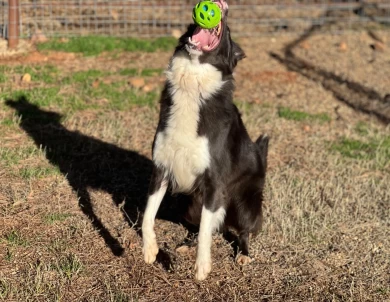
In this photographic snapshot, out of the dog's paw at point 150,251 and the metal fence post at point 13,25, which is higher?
the metal fence post at point 13,25

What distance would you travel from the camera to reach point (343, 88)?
8938 mm

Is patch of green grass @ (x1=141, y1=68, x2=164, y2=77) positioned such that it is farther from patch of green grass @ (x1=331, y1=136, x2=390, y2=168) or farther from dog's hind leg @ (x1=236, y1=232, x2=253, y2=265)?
dog's hind leg @ (x1=236, y1=232, x2=253, y2=265)

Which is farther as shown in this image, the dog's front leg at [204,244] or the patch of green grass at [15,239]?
the patch of green grass at [15,239]

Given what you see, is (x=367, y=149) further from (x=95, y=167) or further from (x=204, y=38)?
(x=204, y=38)

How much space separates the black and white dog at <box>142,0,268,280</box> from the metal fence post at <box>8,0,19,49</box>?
4.99 metres

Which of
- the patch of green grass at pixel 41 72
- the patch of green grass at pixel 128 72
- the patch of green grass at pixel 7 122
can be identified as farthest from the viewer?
the patch of green grass at pixel 128 72

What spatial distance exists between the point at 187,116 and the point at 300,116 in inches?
152

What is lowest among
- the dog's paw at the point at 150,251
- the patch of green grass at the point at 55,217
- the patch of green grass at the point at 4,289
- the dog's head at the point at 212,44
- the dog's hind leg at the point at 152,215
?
the patch of green grass at the point at 55,217

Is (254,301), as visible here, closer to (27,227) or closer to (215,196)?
(215,196)

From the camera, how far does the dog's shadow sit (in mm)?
5301

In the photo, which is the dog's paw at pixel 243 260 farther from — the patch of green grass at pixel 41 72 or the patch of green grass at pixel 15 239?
the patch of green grass at pixel 41 72

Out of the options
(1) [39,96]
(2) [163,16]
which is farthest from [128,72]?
(2) [163,16]

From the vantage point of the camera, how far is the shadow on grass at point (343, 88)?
8.34 meters

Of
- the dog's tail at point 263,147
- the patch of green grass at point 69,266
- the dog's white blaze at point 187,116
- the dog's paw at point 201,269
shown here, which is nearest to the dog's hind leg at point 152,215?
the dog's white blaze at point 187,116
